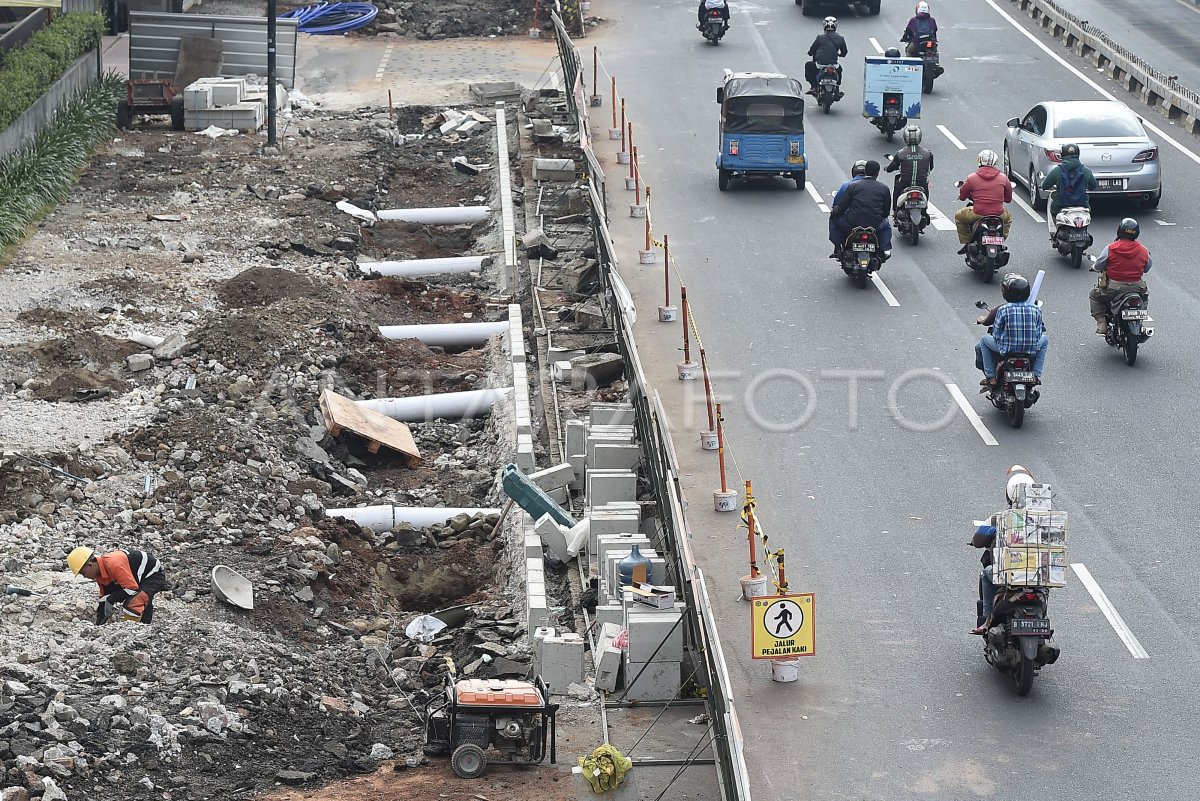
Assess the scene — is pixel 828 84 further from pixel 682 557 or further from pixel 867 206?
pixel 682 557

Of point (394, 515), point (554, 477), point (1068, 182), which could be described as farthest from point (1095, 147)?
point (394, 515)

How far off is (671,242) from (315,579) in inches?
455

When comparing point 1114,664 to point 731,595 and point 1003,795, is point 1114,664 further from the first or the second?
point 731,595

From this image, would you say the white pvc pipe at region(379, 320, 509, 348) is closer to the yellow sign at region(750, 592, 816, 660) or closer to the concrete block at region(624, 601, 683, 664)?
the concrete block at region(624, 601, 683, 664)

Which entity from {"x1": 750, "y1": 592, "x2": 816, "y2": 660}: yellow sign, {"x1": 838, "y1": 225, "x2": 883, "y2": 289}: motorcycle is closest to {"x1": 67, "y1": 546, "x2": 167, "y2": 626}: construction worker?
{"x1": 750, "y1": 592, "x2": 816, "y2": 660}: yellow sign

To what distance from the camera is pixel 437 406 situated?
20.7 metres

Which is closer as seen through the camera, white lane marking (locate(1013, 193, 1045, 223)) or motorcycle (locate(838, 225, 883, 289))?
motorcycle (locate(838, 225, 883, 289))

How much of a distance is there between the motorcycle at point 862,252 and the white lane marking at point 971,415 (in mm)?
3903

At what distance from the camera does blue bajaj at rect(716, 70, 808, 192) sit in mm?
28062

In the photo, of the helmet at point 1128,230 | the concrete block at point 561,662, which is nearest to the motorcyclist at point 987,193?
the helmet at point 1128,230

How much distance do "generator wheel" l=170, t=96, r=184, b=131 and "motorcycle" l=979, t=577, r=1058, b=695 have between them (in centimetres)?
2513

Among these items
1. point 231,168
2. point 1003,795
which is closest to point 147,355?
point 231,168

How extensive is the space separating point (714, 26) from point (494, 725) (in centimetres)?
3046

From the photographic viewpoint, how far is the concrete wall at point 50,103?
29.2 m
